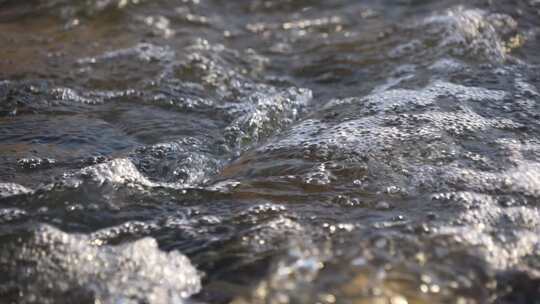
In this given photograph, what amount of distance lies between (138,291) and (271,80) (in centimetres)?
195

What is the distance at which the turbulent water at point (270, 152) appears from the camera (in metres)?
1.94

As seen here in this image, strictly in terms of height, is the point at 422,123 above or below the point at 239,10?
below

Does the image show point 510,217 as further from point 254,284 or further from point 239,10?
point 239,10

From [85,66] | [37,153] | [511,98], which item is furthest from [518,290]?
[85,66]

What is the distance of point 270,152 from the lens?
9.14 ft

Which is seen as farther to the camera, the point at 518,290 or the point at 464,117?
the point at 464,117

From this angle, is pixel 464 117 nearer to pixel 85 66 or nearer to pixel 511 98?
pixel 511 98

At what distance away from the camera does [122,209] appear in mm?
2334

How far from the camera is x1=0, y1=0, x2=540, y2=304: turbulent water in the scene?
76.4 inches

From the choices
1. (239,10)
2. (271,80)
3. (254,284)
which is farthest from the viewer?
(239,10)

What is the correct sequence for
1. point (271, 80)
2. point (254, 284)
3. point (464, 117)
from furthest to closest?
point (271, 80) < point (464, 117) < point (254, 284)

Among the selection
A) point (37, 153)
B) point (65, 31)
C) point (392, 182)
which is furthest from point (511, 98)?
point (65, 31)

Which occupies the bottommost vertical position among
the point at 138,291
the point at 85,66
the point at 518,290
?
the point at 518,290

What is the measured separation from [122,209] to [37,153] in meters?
0.65
